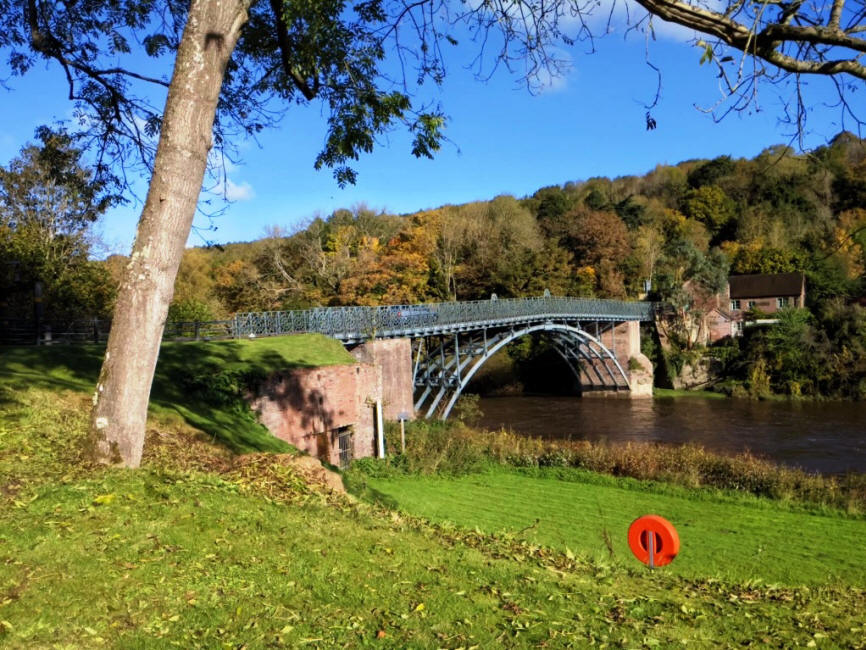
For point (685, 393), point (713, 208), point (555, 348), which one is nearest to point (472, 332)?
point (555, 348)

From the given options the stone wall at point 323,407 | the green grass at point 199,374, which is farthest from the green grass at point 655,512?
the green grass at point 199,374

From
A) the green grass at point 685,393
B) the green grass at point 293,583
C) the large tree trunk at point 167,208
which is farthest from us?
the green grass at point 685,393

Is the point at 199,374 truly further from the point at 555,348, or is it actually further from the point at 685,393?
the point at 685,393

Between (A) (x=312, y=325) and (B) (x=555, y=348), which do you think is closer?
(A) (x=312, y=325)

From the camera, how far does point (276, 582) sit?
5.27m

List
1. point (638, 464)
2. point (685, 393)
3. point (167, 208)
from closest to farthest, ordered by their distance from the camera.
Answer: point (167, 208)
point (638, 464)
point (685, 393)

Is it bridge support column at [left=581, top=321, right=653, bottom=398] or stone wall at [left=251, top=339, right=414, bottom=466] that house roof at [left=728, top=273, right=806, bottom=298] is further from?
stone wall at [left=251, top=339, right=414, bottom=466]

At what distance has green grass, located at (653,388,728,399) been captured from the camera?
1917 inches

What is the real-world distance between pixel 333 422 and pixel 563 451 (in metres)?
9.02

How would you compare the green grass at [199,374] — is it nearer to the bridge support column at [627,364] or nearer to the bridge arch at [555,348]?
the bridge arch at [555,348]

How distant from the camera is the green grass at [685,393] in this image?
1917 inches

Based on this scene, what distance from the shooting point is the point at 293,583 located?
5.30m

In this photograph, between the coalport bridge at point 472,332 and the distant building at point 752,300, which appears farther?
the distant building at point 752,300

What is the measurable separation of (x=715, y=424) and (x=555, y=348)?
57.9ft
